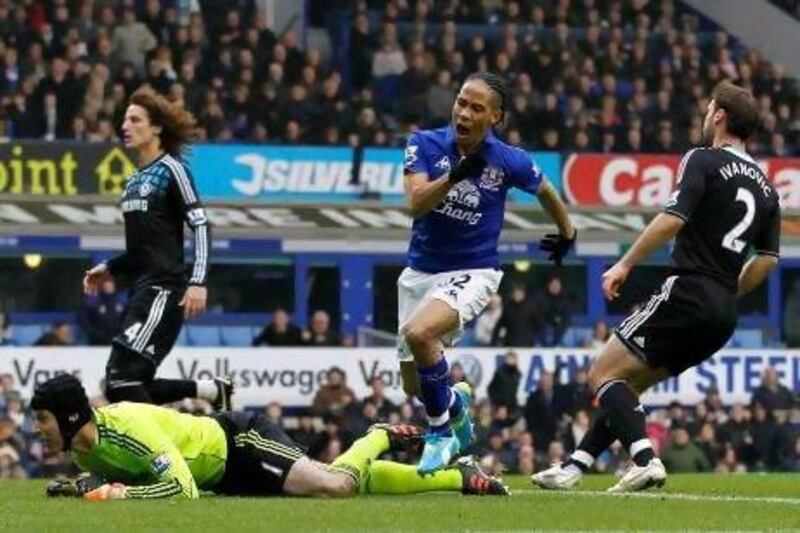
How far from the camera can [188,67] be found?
29.7 meters

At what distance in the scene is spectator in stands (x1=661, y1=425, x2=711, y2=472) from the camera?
81.1 feet

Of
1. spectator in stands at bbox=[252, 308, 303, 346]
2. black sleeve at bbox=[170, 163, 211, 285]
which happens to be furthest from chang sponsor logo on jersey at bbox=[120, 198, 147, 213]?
spectator in stands at bbox=[252, 308, 303, 346]

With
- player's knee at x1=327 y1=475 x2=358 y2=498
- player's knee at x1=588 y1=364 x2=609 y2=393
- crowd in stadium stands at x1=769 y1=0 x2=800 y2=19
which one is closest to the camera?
player's knee at x1=327 y1=475 x2=358 y2=498

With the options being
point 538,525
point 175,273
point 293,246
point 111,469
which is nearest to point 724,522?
point 538,525

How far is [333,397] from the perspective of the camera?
24.9 m

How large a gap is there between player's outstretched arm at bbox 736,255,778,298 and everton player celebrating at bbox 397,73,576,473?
982 mm

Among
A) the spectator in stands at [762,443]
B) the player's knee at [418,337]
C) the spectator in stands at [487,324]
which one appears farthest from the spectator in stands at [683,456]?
the player's knee at [418,337]

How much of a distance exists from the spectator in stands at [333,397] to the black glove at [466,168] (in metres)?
12.3

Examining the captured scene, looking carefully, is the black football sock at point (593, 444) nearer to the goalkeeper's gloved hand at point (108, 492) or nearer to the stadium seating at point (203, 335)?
the goalkeeper's gloved hand at point (108, 492)

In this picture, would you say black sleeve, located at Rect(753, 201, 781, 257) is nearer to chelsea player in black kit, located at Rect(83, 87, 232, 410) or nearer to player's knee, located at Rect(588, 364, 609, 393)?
player's knee, located at Rect(588, 364, 609, 393)

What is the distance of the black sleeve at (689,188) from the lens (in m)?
12.8

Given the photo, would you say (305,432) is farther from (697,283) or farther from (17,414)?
(697,283)

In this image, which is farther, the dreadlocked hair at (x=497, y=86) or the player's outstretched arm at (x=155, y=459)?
the dreadlocked hair at (x=497, y=86)

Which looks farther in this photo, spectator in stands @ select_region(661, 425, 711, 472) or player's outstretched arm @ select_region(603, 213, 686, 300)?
spectator in stands @ select_region(661, 425, 711, 472)
